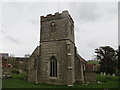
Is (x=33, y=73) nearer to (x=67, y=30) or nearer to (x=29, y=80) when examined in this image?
(x=29, y=80)

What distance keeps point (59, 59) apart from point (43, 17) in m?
8.00

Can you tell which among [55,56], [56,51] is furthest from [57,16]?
[55,56]

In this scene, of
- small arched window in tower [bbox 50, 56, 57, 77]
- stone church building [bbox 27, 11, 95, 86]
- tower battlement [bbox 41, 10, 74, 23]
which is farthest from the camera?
tower battlement [bbox 41, 10, 74, 23]

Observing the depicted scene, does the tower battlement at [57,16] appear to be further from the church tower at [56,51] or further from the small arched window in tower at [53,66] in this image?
the small arched window in tower at [53,66]

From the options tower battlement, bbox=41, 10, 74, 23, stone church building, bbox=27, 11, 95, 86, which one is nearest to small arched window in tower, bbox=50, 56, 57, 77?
stone church building, bbox=27, 11, 95, 86

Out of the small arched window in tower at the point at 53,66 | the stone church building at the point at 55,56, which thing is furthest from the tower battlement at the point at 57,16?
the small arched window in tower at the point at 53,66

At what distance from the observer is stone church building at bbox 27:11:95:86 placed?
22312 millimetres

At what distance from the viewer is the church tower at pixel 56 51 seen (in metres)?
22.1

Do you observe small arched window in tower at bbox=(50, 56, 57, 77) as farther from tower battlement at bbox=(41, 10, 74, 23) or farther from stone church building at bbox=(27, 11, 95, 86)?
tower battlement at bbox=(41, 10, 74, 23)

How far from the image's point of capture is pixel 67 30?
2309 centimetres

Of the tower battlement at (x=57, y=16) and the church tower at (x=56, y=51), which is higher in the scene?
the tower battlement at (x=57, y=16)

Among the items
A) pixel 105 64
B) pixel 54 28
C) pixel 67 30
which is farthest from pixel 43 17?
pixel 105 64

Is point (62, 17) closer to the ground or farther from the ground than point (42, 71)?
farther from the ground

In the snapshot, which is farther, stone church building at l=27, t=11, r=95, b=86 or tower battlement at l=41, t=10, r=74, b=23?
tower battlement at l=41, t=10, r=74, b=23
